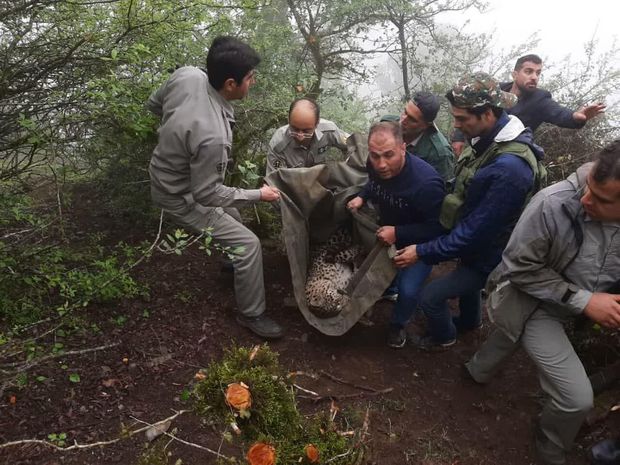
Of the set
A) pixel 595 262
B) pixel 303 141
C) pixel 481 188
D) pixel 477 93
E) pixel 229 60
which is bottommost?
pixel 595 262

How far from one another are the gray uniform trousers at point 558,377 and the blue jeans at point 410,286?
3.39 feet

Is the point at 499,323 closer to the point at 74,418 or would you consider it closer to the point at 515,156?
the point at 515,156

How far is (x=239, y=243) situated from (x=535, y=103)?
3585mm

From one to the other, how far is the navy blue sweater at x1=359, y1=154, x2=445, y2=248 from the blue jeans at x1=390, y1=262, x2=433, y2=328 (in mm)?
270

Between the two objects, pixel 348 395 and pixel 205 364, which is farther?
pixel 205 364

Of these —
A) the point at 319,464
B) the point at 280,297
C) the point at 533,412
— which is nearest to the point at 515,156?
the point at 533,412

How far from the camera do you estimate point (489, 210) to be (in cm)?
279

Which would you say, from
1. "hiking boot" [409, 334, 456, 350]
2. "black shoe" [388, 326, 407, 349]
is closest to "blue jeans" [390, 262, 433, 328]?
"black shoe" [388, 326, 407, 349]

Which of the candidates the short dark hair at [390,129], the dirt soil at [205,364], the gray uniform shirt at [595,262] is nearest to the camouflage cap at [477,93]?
the short dark hair at [390,129]

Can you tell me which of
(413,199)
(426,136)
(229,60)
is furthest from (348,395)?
(229,60)

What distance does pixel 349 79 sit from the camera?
8.21m

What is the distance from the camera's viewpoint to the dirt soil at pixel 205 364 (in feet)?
8.58

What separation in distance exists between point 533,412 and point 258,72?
15.7ft

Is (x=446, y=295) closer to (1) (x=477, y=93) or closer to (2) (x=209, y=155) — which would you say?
(1) (x=477, y=93)
